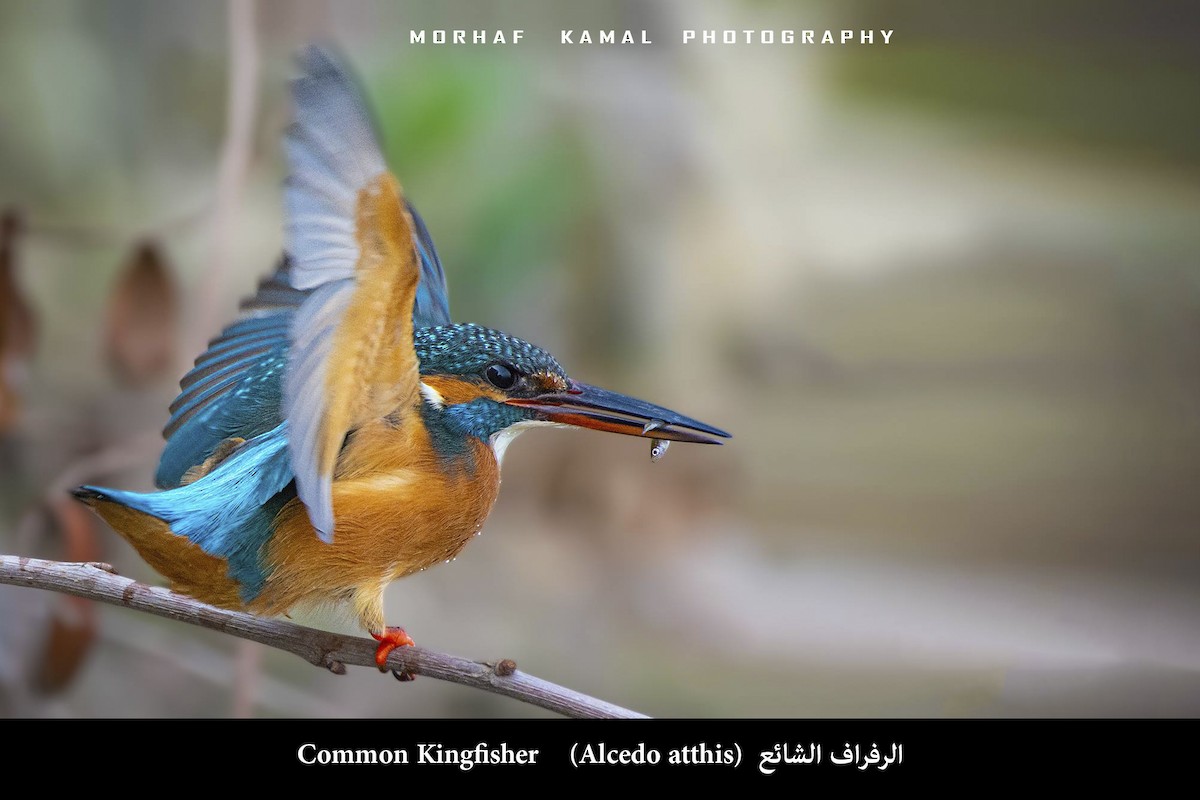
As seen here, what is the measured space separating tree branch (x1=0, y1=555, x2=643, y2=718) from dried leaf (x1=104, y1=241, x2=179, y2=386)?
1176mm

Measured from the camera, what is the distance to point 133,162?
2.94m

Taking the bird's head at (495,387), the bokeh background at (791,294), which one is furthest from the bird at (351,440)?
the bokeh background at (791,294)

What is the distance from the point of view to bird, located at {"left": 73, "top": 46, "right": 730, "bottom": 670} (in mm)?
1010

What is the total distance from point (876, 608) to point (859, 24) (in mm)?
1685

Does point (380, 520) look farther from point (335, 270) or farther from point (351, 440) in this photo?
point (335, 270)

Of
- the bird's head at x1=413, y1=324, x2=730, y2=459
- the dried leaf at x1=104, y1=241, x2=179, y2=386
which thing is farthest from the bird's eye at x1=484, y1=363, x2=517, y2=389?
the dried leaf at x1=104, y1=241, x2=179, y2=386

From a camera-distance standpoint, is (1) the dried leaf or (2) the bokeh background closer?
(1) the dried leaf

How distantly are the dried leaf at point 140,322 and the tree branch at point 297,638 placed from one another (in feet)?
3.86

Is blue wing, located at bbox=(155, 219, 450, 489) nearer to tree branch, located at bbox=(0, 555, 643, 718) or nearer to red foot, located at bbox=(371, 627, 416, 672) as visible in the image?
tree branch, located at bbox=(0, 555, 643, 718)

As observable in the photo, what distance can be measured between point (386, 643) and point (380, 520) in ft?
0.52

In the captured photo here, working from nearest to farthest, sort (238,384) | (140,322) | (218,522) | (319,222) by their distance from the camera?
(319,222)
(218,522)
(238,384)
(140,322)

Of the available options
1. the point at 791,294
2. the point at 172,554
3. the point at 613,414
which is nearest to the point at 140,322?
the point at 172,554

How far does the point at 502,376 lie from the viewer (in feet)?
4.00

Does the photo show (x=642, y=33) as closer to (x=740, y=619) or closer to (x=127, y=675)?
(x=740, y=619)
